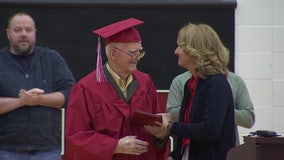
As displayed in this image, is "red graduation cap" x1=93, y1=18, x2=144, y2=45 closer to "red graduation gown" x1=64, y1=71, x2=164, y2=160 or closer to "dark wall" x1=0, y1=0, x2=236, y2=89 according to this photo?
"red graduation gown" x1=64, y1=71, x2=164, y2=160

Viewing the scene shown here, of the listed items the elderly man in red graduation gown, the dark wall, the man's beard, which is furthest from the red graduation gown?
the dark wall

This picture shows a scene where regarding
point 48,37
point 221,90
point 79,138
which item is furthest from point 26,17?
point 221,90

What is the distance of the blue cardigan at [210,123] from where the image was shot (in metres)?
4.11

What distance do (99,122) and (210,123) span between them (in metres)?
0.63

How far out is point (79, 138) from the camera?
4.30 metres

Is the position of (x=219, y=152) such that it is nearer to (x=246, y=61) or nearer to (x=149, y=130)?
(x=149, y=130)

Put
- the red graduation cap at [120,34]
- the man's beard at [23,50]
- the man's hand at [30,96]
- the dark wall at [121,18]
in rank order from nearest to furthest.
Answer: the red graduation cap at [120,34] < the man's hand at [30,96] < the man's beard at [23,50] < the dark wall at [121,18]

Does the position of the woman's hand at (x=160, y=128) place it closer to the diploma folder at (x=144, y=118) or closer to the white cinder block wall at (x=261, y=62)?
the diploma folder at (x=144, y=118)

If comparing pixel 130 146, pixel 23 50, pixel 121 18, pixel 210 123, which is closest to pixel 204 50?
pixel 210 123

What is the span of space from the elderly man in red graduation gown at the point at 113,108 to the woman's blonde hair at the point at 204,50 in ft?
1.10

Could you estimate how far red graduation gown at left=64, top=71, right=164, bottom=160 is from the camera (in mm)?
4277

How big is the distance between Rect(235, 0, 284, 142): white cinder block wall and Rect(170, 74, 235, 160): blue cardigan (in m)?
2.45

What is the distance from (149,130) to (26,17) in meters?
1.64

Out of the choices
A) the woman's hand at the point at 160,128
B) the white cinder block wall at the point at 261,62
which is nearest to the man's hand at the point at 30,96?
the woman's hand at the point at 160,128
